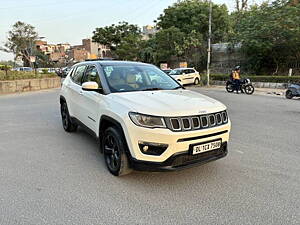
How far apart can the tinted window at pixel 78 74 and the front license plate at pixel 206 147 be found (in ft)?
9.43

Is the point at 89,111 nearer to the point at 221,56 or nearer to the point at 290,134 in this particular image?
the point at 290,134

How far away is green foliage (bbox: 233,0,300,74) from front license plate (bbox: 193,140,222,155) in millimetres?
16420

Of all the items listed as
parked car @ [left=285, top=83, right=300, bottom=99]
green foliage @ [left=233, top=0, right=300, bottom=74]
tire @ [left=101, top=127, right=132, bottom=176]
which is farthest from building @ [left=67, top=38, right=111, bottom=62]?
tire @ [left=101, top=127, right=132, bottom=176]

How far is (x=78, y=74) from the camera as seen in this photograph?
16.4 feet

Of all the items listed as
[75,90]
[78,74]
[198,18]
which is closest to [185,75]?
[198,18]

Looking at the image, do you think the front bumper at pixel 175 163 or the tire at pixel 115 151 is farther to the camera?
the tire at pixel 115 151

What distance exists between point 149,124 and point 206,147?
78cm

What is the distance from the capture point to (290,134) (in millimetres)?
5445

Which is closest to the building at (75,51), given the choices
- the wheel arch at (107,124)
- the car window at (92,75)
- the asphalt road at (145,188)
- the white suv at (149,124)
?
the car window at (92,75)

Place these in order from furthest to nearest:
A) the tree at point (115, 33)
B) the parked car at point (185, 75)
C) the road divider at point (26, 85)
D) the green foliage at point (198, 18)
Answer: the tree at point (115, 33), the green foliage at point (198, 18), the parked car at point (185, 75), the road divider at point (26, 85)

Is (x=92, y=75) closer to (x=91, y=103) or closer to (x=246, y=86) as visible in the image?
(x=91, y=103)

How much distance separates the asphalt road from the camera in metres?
2.54

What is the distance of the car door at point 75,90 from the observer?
15.3ft

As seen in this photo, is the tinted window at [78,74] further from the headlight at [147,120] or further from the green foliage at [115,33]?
the green foliage at [115,33]
